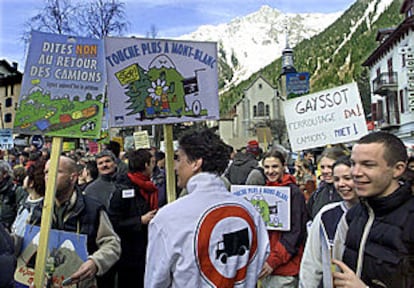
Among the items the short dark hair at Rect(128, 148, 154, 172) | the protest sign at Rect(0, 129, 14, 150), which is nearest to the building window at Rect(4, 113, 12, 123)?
the protest sign at Rect(0, 129, 14, 150)

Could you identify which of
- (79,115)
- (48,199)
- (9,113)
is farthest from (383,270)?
(9,113)

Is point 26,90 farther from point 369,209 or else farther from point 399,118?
point 399,118

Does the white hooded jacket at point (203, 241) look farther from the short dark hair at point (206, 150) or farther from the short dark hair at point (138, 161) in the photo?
the short dark hair at point (138, 161)

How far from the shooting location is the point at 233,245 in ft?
10.1

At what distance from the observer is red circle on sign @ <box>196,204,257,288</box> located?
9.57 ft

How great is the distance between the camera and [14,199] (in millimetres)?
6977

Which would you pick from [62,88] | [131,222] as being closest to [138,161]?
[131,222]

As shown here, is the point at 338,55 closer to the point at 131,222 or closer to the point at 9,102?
the point at 9,102

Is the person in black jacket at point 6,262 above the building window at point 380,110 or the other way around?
the other way around

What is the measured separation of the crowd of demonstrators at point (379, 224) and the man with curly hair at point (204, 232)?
1.87 ft

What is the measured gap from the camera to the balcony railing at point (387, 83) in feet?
145

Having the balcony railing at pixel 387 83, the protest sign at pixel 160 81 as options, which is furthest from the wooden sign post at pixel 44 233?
the balcony railing at pixel 387 83

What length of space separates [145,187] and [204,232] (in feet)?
9.11

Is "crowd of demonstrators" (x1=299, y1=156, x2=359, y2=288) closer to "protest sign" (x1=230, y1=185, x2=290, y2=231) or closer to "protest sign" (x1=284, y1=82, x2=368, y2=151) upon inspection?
"protest sign" (x1=230, y1=185, x2=290, y2=231)
